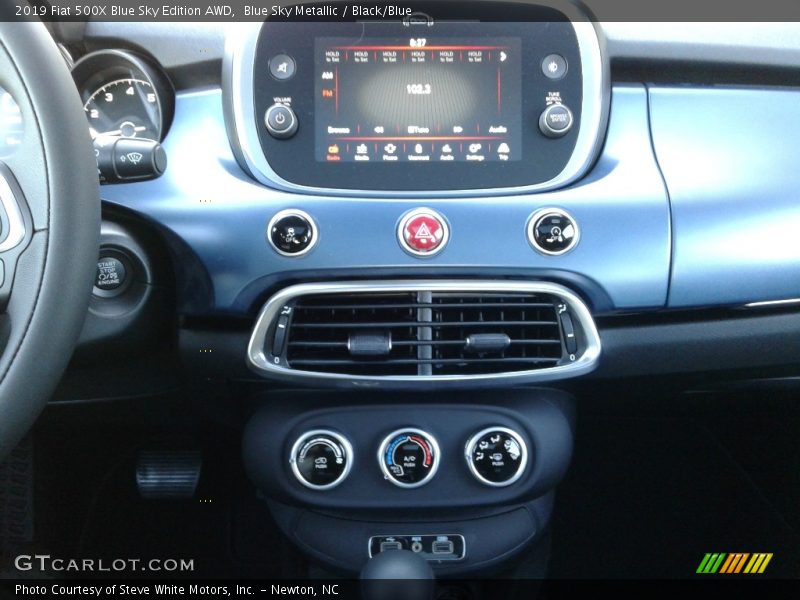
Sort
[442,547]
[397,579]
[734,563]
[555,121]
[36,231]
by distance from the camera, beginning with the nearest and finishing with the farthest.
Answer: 1. [36,231]
2. [397,579]
3. [555,121]
4. [442,547]
5. [734,563]

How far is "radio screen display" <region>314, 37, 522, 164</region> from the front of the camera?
1522 millimetres

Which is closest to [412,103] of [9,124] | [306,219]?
[306,219]

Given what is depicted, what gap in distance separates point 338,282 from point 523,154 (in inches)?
14.4

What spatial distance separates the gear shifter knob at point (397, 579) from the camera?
4.69 ft

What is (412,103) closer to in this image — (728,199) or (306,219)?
(306,219)

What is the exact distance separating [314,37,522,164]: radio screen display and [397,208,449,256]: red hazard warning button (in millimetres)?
98

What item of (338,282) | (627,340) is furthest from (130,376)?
(627,340)

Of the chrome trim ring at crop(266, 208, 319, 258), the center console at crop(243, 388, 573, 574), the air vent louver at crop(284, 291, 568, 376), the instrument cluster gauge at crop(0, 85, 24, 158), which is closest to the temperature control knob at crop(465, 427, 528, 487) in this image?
the center console at crop(243, 388, 573, 574)

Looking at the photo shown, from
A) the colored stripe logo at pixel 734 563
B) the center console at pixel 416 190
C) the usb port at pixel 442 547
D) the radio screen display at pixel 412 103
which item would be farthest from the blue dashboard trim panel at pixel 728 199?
the colored stripe logo at pixel 734 563

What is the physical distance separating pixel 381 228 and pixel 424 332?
0.18 metres

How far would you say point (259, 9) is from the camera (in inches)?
59.9

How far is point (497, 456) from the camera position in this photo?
1595 mm

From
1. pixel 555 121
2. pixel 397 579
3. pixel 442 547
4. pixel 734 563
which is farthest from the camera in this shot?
pixel 734 563

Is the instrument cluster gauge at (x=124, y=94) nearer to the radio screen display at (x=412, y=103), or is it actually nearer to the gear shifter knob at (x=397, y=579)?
the radio screen display at (x=412, y=103)
